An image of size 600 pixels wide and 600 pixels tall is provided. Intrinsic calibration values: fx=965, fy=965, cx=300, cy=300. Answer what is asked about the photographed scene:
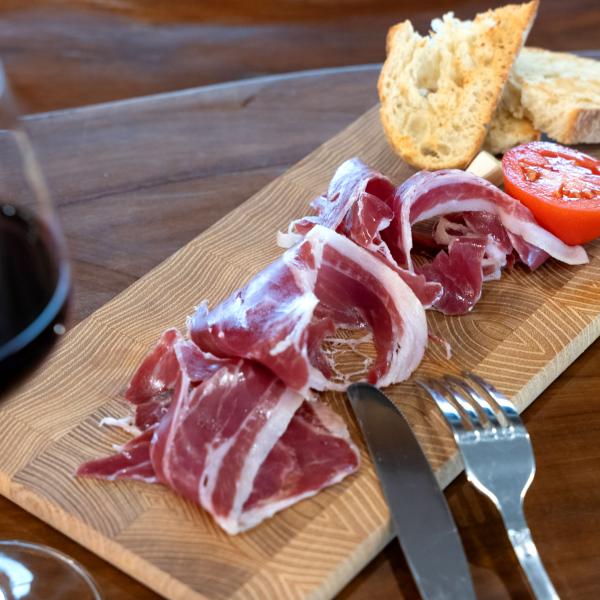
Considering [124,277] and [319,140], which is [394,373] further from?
[319,140]

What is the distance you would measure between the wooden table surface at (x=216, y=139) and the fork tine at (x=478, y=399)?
12 centimetres

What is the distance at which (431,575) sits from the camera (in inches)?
52.7

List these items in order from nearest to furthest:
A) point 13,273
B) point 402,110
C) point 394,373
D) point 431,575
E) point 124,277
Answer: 1. point 13,273
2. point 431,575
3. point 394,373
4. point 124,277
5. point 402,110

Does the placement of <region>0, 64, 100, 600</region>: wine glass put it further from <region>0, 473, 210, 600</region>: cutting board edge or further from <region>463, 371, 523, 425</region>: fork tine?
<region>463, 371, 523, 425</region>: fork tine

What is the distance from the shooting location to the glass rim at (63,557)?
4.74 feet

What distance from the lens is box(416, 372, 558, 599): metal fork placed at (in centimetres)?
139

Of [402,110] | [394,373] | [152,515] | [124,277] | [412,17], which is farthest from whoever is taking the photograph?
[412,17]

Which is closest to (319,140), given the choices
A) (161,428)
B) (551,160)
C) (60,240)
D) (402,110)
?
(402,110)

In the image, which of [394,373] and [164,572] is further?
[394,373]

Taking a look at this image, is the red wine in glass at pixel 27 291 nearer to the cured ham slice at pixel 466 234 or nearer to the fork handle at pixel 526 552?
the fork handle at pixel 526 552

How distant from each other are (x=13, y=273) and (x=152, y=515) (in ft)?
1.63

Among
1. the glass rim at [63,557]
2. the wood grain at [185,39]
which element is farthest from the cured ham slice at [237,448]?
the wood grain at [185,39]

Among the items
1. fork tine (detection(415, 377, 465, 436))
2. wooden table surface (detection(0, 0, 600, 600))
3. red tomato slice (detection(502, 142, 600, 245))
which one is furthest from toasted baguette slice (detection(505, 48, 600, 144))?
fork tine (detection(415, 377, 465, 436))

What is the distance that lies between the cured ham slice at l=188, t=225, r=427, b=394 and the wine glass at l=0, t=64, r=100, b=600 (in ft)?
1.31
